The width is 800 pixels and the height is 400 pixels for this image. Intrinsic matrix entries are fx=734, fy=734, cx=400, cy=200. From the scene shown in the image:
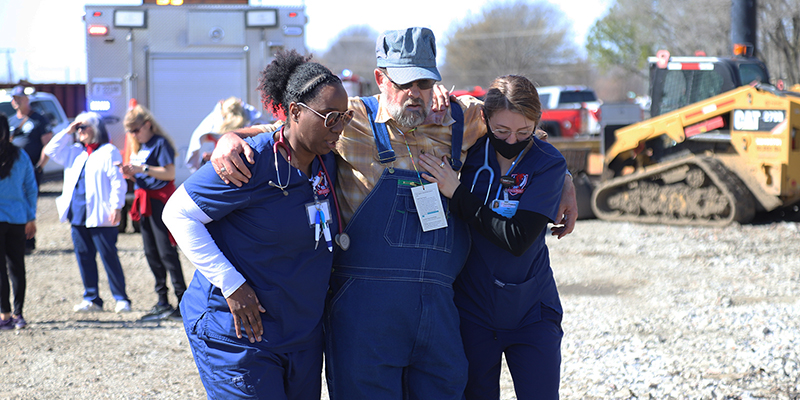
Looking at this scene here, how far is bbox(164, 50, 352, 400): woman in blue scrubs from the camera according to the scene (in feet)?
8.03

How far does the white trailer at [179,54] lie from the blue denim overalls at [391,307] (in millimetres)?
7079

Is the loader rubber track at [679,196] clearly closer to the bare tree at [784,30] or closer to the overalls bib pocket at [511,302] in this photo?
the overalls bib pocket at [511,302]

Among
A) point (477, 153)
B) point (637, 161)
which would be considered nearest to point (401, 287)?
point (477, 153)

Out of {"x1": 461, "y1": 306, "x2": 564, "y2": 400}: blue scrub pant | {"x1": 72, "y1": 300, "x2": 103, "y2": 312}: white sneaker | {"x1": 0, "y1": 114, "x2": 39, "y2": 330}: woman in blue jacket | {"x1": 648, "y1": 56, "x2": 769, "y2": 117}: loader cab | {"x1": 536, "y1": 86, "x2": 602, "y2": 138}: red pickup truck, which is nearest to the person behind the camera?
{"x1": 461, "y1": 306, "x2": 564, "y2": 400}: blue scrub pant

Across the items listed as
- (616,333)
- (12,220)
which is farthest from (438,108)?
(12,220)

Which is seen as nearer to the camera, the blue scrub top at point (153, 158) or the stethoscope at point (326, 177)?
the stethoscope at point (326, 177)

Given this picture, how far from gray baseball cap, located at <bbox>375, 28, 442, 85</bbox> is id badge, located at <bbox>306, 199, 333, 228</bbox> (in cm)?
54

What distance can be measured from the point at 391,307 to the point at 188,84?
7690 mm

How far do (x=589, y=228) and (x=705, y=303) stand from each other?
5162 millimetres

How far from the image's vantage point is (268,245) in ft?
8.14

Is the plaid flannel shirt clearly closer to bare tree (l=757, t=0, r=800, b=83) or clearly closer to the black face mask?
the black face mask

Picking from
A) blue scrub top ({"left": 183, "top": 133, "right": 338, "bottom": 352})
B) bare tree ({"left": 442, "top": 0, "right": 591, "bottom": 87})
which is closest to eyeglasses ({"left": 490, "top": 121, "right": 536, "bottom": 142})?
blue scrub top ({"left": 183, "top": 133, "right": 338, "bottom": 352})

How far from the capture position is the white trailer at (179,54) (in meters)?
9.43

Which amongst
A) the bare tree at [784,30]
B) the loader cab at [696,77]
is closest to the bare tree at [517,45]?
the bare tree at [784,30]
